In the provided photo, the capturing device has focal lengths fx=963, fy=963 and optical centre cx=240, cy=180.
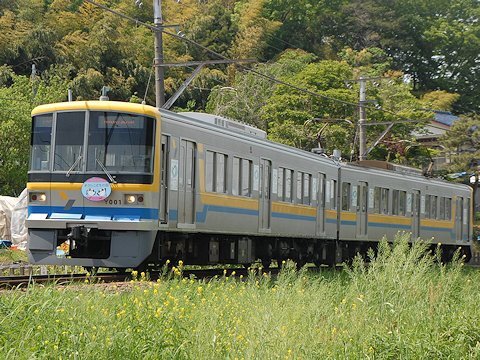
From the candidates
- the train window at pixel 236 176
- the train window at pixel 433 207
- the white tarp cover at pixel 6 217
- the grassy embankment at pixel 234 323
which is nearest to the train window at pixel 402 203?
the train window at pixel 433 207

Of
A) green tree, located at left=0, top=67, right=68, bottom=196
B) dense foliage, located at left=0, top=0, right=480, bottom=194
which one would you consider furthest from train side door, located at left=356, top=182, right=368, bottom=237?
green tree, located at left=0, top=67, right=68, bottom=196

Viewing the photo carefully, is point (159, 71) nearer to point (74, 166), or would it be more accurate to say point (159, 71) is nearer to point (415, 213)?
point (74, 166)

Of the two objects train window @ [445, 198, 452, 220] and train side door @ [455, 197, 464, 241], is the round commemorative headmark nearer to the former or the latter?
train window @ [445, 198, 452, 220]

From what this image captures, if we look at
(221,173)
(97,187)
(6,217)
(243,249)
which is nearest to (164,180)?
(97,187)

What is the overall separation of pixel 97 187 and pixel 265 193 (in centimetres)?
497

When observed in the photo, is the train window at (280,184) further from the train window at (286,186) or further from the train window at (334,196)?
the train window at (334,196)

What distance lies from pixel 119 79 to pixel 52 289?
39.8 meters

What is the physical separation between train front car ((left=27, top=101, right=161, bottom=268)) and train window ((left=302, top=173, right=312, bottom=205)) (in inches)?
273

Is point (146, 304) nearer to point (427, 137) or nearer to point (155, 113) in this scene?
point (155, 113)

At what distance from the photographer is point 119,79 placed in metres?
48.8

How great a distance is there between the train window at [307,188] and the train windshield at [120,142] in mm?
7065

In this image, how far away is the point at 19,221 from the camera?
29.0 meters

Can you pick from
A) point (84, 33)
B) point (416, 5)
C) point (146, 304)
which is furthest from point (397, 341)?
point (416, 5)

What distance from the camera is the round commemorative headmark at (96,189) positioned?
14.0m
